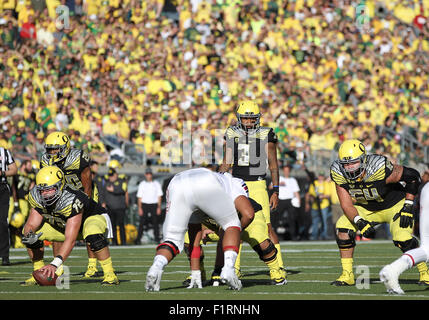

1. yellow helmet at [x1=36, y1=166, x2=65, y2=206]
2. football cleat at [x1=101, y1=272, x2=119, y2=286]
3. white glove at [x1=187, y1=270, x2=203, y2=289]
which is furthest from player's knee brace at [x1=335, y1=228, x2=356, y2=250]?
yellow helmet at [x1=36, y1=166, x2=65, y2=206]

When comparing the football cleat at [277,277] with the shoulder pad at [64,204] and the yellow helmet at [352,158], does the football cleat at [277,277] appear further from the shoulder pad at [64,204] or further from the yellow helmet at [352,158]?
the shoulder pad at [64,204]

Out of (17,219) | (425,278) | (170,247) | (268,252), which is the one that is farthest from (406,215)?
(17,219)

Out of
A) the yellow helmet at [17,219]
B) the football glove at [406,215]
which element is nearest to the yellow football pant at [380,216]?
the football glove at [406,215]

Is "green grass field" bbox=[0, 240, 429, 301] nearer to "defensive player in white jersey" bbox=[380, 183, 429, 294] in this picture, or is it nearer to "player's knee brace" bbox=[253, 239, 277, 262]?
"defensive player in white jersey" bbox=[380, 183, 429, 294]

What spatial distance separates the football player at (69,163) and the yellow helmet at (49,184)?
112cm

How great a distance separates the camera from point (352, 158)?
8.34 meters

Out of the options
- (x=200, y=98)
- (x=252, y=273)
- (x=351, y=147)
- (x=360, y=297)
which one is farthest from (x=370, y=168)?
(x=200, y=98)

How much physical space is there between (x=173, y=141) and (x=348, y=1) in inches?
344

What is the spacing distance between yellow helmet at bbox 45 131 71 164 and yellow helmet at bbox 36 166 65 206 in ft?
3.90

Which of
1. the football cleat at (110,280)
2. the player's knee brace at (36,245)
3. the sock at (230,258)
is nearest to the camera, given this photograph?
the sock at (230,258)

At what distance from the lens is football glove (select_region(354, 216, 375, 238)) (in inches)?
327

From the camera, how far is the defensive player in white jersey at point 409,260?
23.6 feet

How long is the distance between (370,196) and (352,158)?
512 millimetres

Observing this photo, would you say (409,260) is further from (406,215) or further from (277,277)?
(277,277)
